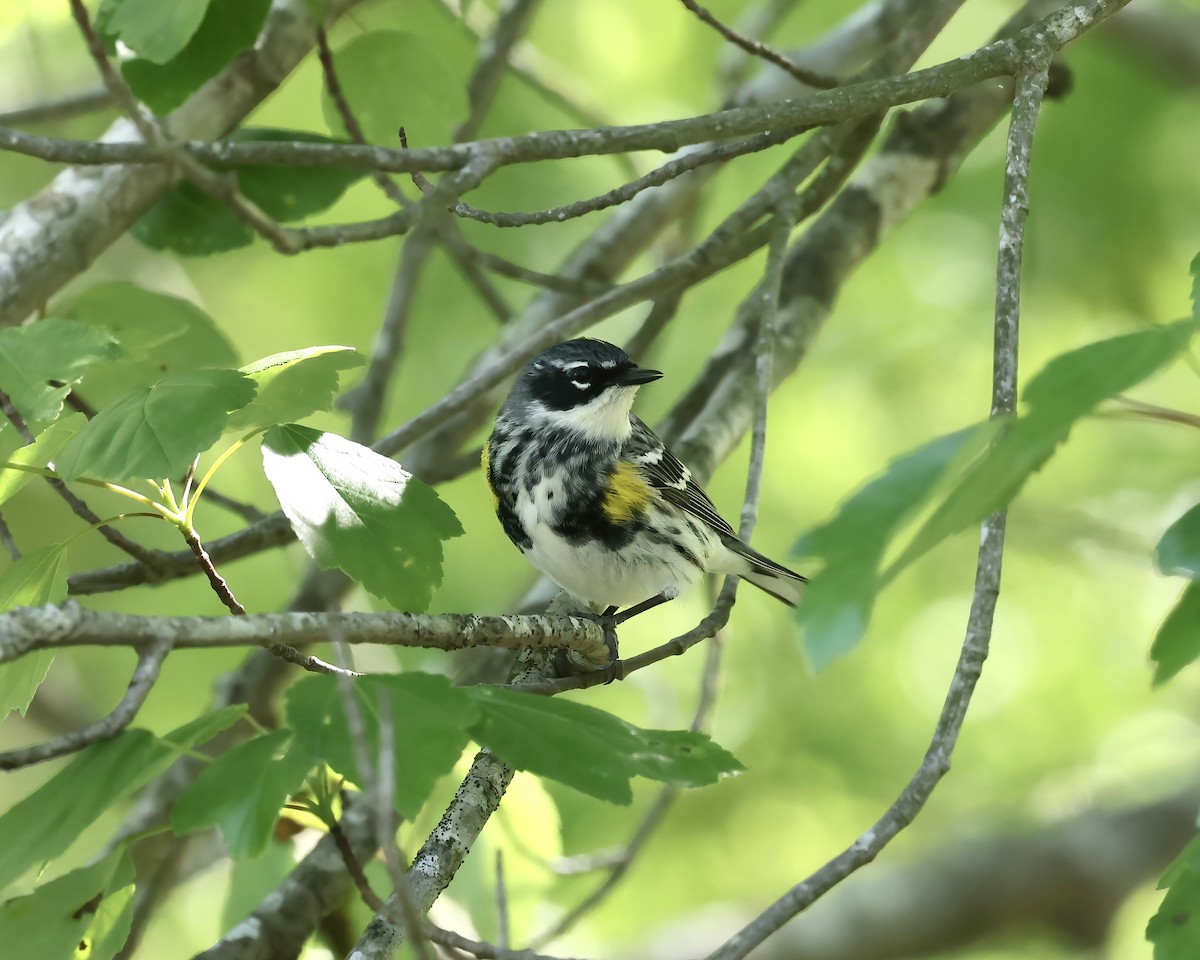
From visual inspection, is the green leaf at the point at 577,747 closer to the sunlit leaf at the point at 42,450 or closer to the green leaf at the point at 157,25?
the sunlit leaf at the point at 42,450

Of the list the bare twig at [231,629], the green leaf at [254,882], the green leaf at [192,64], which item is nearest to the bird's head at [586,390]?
the green leaf at [192,64]

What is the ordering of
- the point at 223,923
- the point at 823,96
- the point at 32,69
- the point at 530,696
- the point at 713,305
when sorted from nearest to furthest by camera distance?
the point at 530,696 → the point at 823,96 → the point at 223,923 → the point at 32,69 → the point at 713,305

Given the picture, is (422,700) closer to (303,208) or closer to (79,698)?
(303,208)

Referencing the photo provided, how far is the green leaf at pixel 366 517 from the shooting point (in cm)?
220

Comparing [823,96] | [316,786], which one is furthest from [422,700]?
[823,96]

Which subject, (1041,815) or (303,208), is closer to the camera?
(303,208)

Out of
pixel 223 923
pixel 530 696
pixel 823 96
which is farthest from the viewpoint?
pixel 223 923

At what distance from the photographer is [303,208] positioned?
393 cm

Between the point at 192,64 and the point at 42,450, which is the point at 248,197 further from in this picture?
the point at 42,450

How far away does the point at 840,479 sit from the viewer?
24.3 ft

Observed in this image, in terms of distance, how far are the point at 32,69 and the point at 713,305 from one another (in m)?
4.05

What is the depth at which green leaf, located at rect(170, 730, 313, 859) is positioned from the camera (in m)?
1.64

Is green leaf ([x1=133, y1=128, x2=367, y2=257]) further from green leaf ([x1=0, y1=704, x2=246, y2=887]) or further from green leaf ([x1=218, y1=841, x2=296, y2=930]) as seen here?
green leaf ([x1=0, y1=704, x2=246, y2=887])

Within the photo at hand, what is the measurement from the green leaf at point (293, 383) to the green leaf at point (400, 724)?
0.72m
